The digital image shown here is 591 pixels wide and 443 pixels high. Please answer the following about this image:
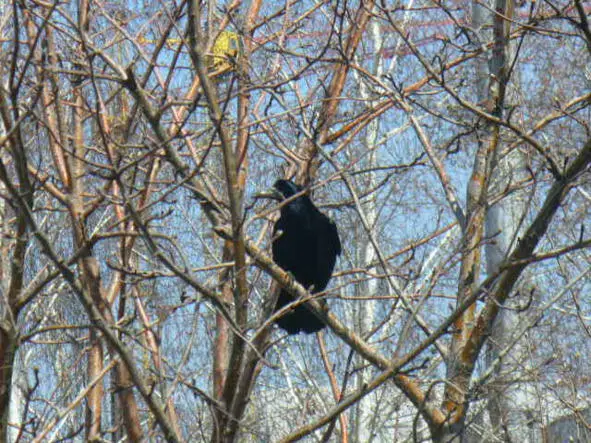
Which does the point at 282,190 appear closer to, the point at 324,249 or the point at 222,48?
the point at 324,249

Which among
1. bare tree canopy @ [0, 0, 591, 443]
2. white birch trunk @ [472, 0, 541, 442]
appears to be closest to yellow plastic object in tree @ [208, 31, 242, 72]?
bare tree canopy @ [0, 0, 591, 443]

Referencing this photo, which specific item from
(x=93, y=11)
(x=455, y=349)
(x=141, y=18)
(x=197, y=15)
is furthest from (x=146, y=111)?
(x=141, y=18)

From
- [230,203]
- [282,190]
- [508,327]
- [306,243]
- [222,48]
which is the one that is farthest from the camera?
[508,327]

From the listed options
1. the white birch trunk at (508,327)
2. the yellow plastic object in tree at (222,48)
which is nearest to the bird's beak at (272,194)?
the yellow plastic object in tree at (222,48)

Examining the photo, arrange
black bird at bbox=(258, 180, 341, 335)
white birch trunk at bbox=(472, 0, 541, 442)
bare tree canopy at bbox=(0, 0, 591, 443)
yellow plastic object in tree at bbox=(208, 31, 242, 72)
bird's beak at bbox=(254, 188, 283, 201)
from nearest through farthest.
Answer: bare tree canopy at bbox=(0, 0, 591, 443)
yellow plastic object in tree at bbox=(208, 31, 242, 72)
bird's beak at bbox=(254, 188, 283, 201)
black bird at bbox=(258, 180, 341, 335)
white birch trunk at bbox=(472, 0, 541, 442)

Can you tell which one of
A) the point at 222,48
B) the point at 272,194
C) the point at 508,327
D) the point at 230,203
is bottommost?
the point at 230,203

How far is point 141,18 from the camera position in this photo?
6.82 meters

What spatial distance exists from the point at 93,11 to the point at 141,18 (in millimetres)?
836

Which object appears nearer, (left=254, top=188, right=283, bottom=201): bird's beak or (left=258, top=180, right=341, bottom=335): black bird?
(left=254, top=188, right=283, bottom=201): bird's beak

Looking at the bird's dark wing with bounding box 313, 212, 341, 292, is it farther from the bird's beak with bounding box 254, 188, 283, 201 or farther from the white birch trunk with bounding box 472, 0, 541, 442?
the white birch trunk with bounding box 472, 0, 541, 442

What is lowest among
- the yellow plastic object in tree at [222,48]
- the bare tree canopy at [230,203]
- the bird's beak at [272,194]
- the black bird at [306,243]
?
the bare tree canopy at [230,203]

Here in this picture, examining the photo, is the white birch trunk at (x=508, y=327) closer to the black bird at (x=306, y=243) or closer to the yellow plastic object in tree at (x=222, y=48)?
the black bird at (x=306, y=243)

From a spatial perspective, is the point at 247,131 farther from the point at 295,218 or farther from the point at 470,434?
the point at 470,434

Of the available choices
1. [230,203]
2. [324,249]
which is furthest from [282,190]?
[230,203]
